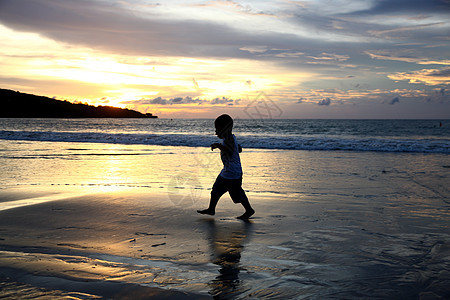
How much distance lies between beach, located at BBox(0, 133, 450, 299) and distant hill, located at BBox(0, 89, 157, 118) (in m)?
149

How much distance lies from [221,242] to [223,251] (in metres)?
0.35

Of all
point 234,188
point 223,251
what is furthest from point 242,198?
point 223,251

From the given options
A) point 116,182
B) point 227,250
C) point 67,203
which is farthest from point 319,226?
point 116,182

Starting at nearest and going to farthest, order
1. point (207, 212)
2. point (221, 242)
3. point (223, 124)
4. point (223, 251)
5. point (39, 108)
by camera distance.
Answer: point (223, 251) < point (221, 242) < point (223, 124) < point (207, 212) < point (39, 108)

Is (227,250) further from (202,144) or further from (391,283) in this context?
(202,144)

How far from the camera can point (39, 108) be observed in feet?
473

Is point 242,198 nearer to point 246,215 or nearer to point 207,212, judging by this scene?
point 246,215

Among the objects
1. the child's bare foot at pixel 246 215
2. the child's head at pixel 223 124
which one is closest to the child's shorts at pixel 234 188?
the child's bare foot at pixel 246 215

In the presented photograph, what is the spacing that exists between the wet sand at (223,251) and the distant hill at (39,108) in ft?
497

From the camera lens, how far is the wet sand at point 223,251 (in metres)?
3.04

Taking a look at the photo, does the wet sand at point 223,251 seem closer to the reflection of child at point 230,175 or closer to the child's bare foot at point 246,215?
the child's bare foot at point 246,215

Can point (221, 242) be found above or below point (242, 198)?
below

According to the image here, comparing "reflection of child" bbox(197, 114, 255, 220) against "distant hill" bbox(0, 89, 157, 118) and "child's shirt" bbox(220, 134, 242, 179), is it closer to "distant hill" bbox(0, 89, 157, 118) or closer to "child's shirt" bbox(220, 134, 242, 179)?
"child's shirt" bbox(220, 134, 242, 179)

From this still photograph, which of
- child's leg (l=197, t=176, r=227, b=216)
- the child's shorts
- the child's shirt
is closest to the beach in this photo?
child's leg (l=197, t=176, r=227, b=216)
